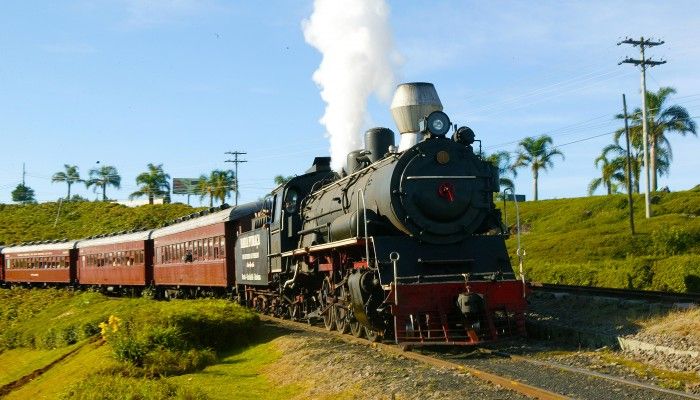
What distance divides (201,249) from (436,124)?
1459 cm

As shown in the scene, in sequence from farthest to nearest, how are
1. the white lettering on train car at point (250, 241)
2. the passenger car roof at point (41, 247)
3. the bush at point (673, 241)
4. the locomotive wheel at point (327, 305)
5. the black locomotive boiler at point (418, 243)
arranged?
1. the passenger car roof at point (41, 247)
2. the bush at point (673, 241)
3. the white lettering on train car at point (250, 241)
4. the locomotive wheel at point (327, 305)
5. the black locomotive boiler at point (418, 243)

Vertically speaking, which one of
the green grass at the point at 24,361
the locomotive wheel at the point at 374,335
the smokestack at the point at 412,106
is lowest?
the green grass at the point at 24,361

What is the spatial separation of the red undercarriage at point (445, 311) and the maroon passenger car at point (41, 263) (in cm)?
3354

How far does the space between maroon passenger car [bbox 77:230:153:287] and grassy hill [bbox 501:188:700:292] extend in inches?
616

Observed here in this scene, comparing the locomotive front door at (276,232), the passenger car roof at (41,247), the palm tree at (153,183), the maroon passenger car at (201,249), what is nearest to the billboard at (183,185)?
the palm tree at (153,183)

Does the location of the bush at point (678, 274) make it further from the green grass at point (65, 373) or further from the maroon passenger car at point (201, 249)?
the green grass at point (65, 373)

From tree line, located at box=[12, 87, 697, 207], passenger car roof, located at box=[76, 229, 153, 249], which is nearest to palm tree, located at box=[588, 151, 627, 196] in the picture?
tree line, located at box=[12, 87, 697, 207]

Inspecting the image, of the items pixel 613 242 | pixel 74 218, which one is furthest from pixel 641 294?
Answer: pixel 74 218

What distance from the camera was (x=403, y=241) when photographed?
12766 millimetres

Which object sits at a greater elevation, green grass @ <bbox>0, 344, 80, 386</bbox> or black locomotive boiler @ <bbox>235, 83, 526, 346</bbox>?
black locomotive boiler @ <bbox>235, 83, 526, 346</bbox>

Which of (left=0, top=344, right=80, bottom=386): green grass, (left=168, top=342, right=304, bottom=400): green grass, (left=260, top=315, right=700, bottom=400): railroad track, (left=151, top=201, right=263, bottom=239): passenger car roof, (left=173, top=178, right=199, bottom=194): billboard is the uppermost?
(left=173, top=178, right=199, bottom=194): billboard

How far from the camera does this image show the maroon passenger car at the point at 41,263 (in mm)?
41938

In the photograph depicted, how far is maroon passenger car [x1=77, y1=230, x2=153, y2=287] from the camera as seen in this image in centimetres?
3253

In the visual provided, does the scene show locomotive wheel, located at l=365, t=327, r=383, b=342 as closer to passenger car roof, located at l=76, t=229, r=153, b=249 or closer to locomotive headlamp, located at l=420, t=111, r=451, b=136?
locomotive headlamp, located at l=420, t=111, r=451, b=136
